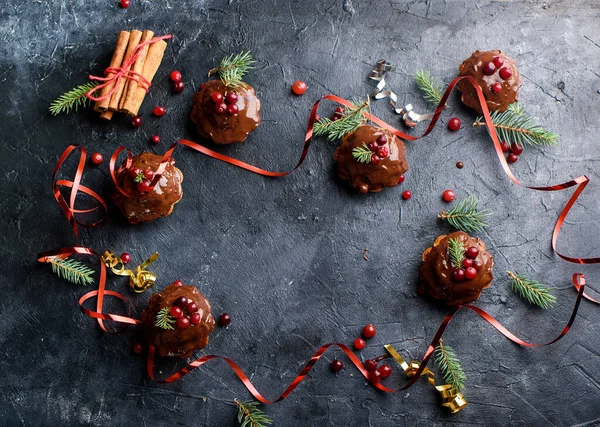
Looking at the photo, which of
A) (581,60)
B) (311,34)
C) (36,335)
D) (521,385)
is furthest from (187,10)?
(521,385)

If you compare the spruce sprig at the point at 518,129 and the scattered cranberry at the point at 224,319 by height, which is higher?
the spruce sprig at the point at 518,129

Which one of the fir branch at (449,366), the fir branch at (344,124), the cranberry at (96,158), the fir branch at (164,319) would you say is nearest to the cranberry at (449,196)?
the fir branch at (344,124)

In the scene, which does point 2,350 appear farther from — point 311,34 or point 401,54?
point 401,54

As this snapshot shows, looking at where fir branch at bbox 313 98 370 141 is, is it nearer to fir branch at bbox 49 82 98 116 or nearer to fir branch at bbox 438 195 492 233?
fir branch at bbox 438 195 492 233

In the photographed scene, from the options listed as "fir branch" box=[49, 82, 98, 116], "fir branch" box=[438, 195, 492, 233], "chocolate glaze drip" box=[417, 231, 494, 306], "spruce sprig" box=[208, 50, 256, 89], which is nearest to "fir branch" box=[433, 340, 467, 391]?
"chocolate glaze drip" box=[417, 231, 494, 306]

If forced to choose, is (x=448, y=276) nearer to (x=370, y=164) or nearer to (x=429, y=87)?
(x=370, y=164)

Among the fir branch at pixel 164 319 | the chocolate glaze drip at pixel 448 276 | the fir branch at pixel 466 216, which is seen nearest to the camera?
the fir branch at pixel 164 319

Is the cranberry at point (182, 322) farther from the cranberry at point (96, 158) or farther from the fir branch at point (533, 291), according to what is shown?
the fir branch at point (533, 291)
